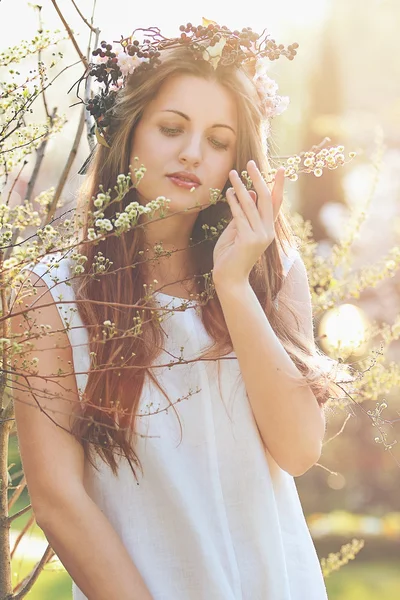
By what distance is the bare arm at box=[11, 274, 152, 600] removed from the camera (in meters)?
1.58

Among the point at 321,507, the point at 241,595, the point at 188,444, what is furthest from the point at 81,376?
the point at 321,507

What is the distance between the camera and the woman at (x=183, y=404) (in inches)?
63.8

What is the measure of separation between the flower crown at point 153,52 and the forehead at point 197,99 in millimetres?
51

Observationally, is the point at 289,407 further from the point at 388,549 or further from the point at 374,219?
the point at 374,219

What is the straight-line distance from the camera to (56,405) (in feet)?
5.34

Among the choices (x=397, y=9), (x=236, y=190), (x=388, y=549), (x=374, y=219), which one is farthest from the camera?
(x=397, y=9)

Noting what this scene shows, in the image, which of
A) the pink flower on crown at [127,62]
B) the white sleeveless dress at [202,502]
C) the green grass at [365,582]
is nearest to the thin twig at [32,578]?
the white sleeveless dress at [202,502]

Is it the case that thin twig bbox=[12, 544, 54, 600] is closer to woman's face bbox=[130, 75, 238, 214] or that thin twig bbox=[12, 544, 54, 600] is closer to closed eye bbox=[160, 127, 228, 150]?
woman's face bbox=[130, 75, 238, 214]

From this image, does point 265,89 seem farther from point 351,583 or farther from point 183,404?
point 351,583

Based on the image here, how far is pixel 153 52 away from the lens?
187cm

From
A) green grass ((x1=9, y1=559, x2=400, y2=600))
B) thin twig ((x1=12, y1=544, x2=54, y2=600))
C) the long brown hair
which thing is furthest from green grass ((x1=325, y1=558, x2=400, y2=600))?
the long brown hair

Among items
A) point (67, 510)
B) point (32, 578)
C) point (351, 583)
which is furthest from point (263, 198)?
point (351, 583)

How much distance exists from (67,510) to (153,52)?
0.97m

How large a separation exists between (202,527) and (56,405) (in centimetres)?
38
